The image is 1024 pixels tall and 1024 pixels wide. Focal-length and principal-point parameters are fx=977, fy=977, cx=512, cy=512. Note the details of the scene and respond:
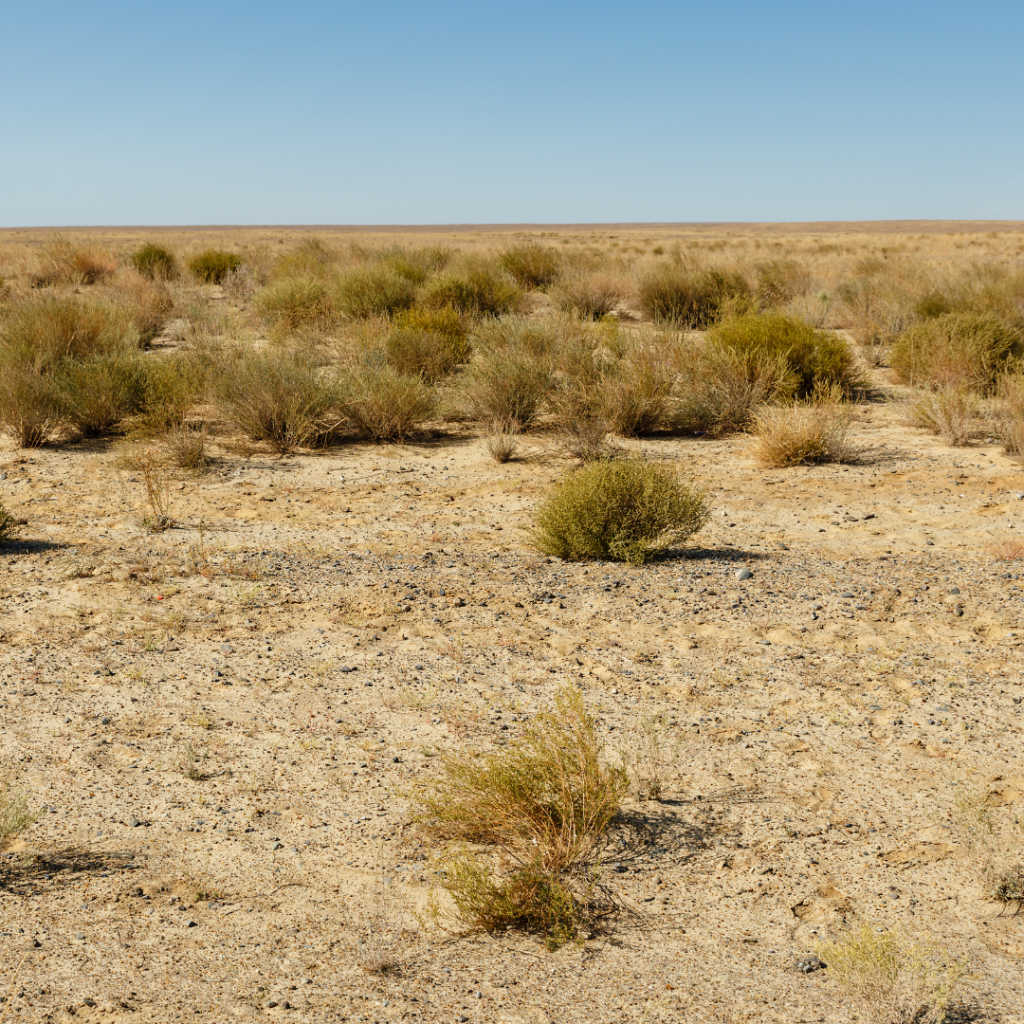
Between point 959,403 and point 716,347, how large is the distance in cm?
265

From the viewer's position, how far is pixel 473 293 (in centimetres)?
1680

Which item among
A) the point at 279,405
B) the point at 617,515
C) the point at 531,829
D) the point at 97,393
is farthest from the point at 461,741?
the point at 97,393

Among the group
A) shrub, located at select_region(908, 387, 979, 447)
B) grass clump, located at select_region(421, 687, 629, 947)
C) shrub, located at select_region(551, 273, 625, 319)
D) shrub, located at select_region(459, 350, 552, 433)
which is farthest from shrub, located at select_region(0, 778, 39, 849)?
shrub, located at select_region(551, 273, 625, 319)

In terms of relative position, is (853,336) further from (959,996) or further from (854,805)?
(959,996)

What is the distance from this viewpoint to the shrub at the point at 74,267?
75.1 feet

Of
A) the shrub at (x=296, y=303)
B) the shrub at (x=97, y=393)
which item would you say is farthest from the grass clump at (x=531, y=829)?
the shrub at (x=296, y=303)

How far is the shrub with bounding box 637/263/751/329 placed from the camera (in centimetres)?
1777

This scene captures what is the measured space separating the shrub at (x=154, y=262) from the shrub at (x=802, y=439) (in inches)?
707

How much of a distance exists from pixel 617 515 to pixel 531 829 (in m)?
3.32

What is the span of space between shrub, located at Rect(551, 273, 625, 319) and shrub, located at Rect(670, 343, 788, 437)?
6637 millimetres

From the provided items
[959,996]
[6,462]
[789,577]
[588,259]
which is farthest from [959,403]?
[588,259]

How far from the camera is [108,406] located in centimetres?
1015

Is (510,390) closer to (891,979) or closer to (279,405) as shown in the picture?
(279,405)

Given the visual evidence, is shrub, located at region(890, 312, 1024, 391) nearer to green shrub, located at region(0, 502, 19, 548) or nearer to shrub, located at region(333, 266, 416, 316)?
shrub, located at region(333, 266, 416, 316)
